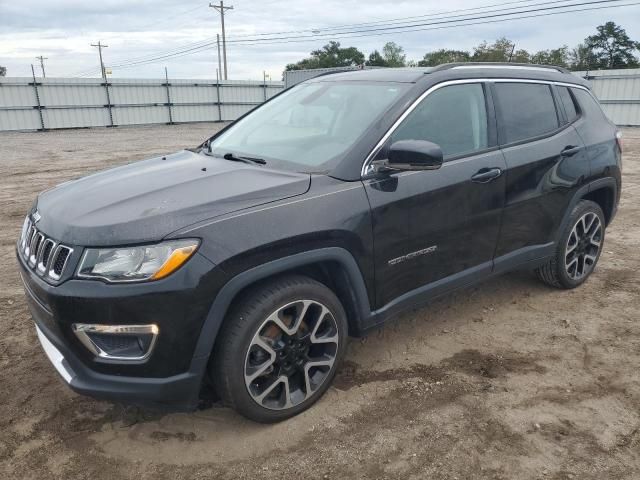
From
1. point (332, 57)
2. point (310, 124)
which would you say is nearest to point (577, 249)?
point (310, 124)

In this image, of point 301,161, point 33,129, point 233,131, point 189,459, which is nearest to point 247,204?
point 301,161

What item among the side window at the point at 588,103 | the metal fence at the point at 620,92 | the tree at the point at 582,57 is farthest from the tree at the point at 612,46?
the side window at the point at 588,103

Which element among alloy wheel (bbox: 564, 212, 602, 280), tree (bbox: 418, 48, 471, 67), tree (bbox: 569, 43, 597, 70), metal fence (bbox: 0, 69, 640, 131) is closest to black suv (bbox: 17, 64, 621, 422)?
alloy wheel (bbox: 564, 212, 602, 280)

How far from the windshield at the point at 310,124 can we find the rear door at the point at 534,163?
96 centimetres

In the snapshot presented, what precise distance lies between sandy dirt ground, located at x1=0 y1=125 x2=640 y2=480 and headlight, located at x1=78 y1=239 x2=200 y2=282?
953 millimetres

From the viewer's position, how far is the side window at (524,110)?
3660 millimetres

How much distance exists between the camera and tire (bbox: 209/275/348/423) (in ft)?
8.21

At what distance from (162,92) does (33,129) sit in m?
6.21

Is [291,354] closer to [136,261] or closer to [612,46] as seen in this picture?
[136,261]

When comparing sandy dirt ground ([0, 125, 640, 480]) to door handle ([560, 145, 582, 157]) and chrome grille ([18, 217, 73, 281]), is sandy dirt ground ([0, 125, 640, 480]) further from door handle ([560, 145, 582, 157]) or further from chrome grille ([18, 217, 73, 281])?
door handle ([560, 145, 582, 157])

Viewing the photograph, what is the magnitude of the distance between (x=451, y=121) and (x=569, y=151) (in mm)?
1222

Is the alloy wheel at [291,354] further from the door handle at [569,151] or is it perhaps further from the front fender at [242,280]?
the door handle at [569,151]

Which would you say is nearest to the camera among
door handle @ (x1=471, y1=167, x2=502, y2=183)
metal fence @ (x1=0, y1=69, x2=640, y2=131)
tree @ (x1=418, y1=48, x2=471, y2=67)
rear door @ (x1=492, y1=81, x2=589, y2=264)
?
door handle @ (x1=471, y1=167, x2=502, y2=183)

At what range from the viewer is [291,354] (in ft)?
9.00
